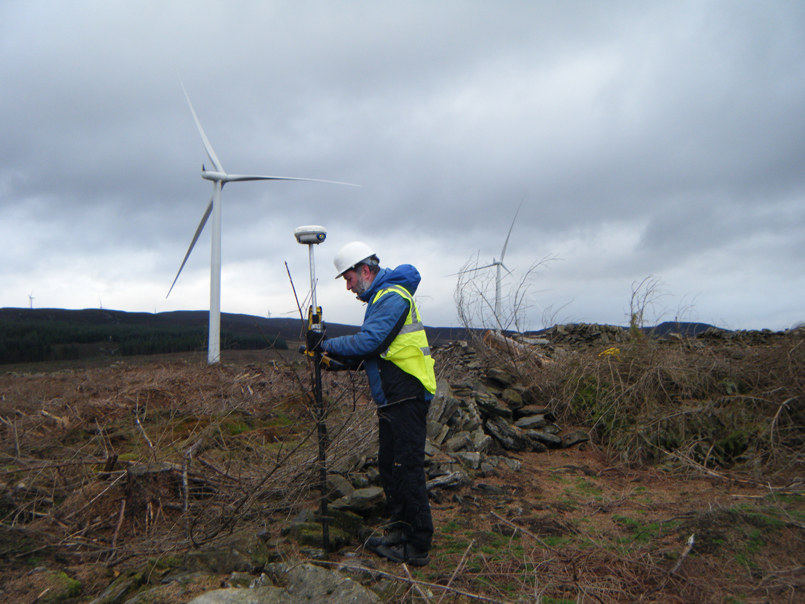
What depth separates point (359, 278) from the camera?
4.23 meters

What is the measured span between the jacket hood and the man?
0.04ft

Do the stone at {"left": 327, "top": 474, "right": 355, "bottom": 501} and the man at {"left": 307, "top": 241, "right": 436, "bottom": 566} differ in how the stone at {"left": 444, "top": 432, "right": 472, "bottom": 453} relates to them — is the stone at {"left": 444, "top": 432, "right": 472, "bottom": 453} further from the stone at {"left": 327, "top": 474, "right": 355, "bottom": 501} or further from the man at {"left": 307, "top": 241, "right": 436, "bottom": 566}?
the man at {"left": 307, "top": 241, "right": 436, "bottom": 566}

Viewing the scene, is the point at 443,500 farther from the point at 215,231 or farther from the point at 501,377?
the point at 215,231

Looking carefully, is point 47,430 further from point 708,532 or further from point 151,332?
point 151,332

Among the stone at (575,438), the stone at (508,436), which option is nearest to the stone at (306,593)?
the stone at (508,436)

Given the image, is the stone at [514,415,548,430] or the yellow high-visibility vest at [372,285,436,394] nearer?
the yellow high-visibility vest at [372,285,436,394]

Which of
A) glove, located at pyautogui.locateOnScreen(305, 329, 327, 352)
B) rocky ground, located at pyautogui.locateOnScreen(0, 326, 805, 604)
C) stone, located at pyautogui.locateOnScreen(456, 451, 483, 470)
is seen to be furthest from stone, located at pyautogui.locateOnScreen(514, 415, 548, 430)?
glove, located at pyautogui.locateOnScreen(305, 329, 327, 352)

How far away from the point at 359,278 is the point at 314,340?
0.67 metres

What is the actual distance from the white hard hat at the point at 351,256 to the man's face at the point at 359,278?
0.06 metres

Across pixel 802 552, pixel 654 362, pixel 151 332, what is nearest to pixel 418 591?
pixel 802 552

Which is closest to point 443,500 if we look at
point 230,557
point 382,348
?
point 382,348

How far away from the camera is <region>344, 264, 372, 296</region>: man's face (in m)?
4.21

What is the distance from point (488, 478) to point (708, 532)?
2.75 metres

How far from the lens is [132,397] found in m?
8.79
